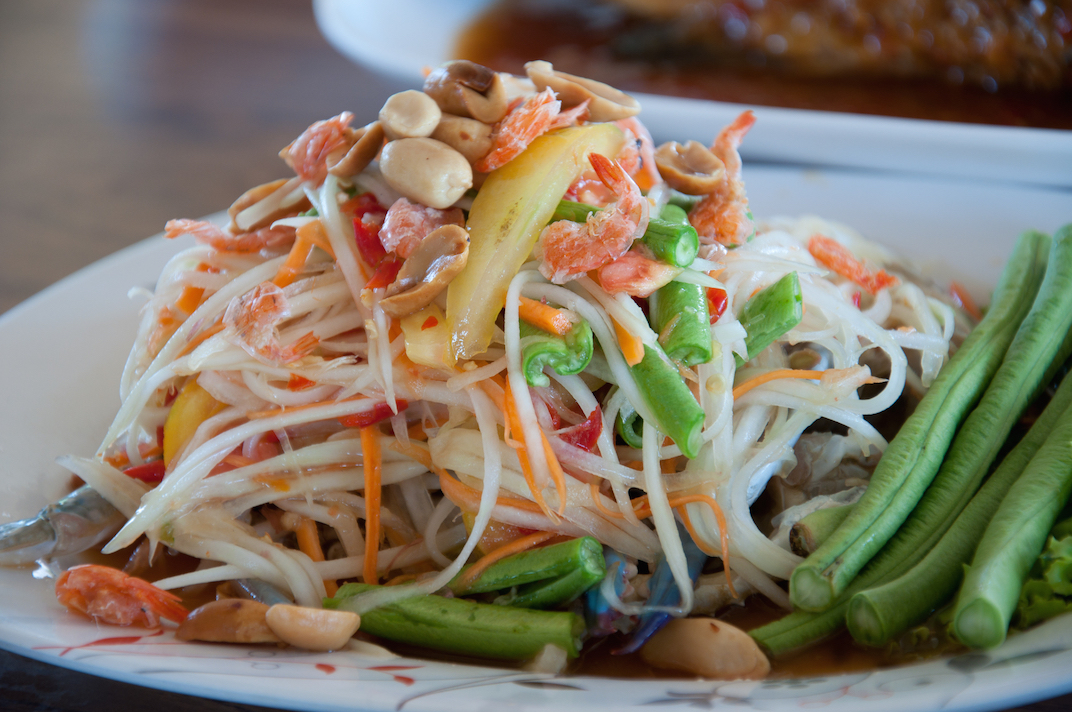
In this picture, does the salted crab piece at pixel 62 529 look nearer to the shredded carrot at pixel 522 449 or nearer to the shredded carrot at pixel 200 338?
the shredded carrot at pixel 200 338

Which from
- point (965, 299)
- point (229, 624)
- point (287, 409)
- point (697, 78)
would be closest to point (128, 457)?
point (287, 409)

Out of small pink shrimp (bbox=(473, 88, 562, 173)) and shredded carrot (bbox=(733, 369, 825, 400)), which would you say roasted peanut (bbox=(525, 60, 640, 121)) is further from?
shredded carrot (bbox=(733, 369, 825, 400))

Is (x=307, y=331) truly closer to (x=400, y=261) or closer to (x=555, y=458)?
(x=400, y=261)

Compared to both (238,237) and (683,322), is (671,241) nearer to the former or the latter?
(683,322)

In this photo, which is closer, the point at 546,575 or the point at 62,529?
the point at 546,575

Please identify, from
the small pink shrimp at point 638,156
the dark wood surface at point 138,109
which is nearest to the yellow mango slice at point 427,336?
the small pink shrimp at point 638,156

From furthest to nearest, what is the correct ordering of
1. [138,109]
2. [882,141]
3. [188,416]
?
1. [138,109]
2. [882,141]
3. [188,416]

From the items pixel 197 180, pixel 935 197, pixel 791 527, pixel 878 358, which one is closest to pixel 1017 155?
pixel 935 197
